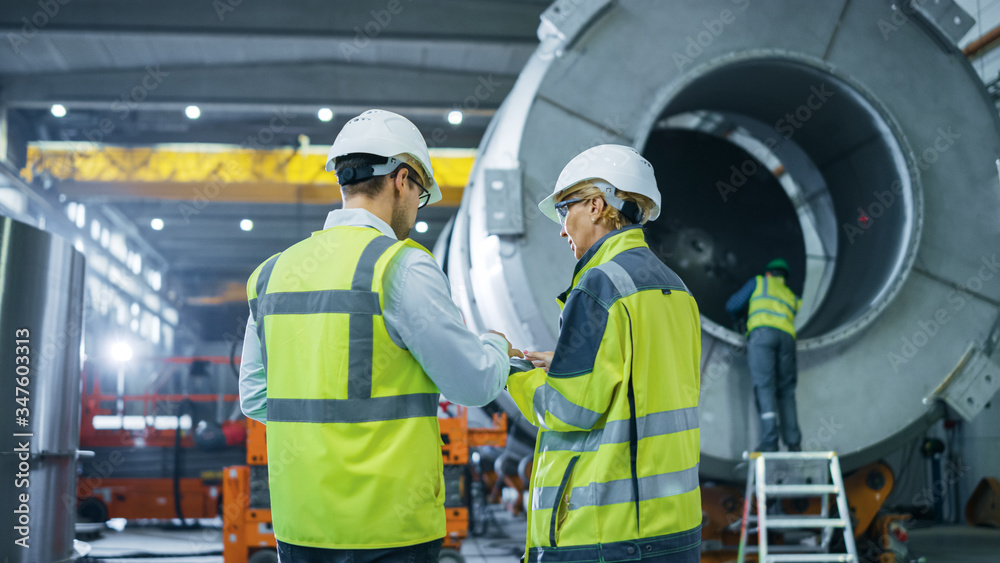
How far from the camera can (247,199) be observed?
11.7m

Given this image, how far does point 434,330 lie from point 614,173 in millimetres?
744

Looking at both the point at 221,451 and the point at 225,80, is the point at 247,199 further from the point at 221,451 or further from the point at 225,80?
the point at 221,451

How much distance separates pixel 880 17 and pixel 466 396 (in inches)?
127

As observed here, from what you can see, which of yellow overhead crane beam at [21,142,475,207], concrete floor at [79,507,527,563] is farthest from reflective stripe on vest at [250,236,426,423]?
yellow overhead crane beam at [21,142,475,207]

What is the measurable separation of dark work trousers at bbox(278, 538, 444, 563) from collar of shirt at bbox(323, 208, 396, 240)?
2.00 ft

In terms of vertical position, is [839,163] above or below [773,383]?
above

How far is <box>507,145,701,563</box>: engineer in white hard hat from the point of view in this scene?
1692mm

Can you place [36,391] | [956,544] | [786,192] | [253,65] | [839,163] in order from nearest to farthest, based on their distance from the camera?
1. [36,391]
2. [839,163]
3. [786,192]
4. [956,544]
5. [253,65]

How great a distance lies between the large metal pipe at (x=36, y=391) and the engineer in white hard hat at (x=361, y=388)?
256 centimetres

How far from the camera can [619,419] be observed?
1.71 metres

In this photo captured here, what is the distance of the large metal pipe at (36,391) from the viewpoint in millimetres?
3506

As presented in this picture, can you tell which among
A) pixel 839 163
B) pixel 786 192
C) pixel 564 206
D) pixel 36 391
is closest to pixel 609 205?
pixel 564 206

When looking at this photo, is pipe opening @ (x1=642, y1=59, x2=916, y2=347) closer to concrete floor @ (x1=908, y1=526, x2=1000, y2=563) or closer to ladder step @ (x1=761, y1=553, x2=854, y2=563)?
ladder step @ (x1=761, y1=553, x2=854, y2=563)

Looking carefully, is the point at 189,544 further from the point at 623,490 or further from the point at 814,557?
the point at 623,490
